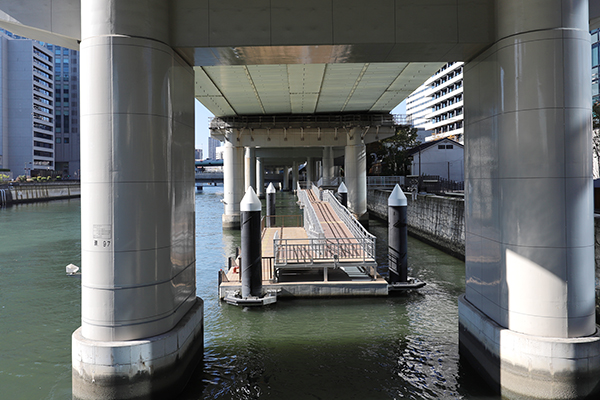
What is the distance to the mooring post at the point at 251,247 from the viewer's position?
42.8ft

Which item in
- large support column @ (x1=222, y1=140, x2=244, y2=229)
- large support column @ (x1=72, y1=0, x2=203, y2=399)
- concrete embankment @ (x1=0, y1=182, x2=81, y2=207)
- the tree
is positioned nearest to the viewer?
large support column @ (x1=72, y1=0, x2=203, y2=399)

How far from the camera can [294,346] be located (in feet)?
33.9

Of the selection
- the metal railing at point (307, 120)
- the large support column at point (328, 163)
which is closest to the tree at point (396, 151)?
the large support column at point (328, 163)

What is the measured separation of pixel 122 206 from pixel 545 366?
7129 millimetres

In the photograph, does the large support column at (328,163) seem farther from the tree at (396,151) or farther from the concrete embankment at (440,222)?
the concrete embankment at (440,222)

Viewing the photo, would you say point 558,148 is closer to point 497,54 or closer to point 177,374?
point 497,54

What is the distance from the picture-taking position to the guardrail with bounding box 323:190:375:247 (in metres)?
15.7

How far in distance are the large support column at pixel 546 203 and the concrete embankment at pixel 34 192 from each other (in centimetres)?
7012

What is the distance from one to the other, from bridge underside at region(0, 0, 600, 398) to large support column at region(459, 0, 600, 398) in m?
0.02

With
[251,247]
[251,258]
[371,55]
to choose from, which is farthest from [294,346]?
[371,55]

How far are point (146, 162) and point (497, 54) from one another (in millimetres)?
6227

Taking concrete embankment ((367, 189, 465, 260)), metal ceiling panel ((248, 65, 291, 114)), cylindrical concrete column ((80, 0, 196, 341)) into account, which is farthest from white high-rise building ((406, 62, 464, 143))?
cylindrical concrete column ((80, 0, 196, 341))

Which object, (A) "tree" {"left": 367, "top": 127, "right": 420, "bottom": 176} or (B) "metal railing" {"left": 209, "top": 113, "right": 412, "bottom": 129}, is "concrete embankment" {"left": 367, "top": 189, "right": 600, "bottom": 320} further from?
(A) "tree" {"left": 367, "top": 127, "right": 420, "bottom": 176}

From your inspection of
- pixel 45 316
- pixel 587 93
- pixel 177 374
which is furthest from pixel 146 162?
pixel 45 316
